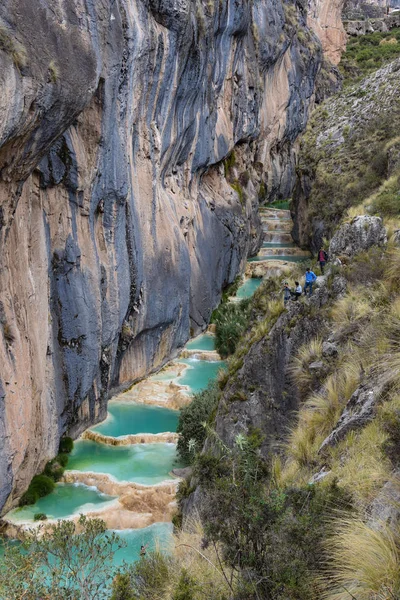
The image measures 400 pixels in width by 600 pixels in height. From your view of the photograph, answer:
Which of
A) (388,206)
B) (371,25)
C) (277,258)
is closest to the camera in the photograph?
(388,206)

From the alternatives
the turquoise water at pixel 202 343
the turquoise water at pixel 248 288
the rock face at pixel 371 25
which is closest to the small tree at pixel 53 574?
the turquoise water at pixel 202 343

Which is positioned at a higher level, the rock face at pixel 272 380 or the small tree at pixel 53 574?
the rock face at pixel 272 380

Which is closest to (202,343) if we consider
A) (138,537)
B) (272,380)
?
(138,537)

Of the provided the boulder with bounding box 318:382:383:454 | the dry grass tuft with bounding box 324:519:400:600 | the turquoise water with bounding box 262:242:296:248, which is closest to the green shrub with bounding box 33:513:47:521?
the boulder with bounding box 318:382:383:454

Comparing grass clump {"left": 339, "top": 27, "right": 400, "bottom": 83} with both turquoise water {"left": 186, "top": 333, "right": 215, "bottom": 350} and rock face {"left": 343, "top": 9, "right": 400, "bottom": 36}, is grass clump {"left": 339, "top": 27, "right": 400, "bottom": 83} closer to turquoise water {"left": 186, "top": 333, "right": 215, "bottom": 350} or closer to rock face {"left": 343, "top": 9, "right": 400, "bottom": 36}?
rock face {"left": 343, "top": 9, "right": 400, "bottom": 36}

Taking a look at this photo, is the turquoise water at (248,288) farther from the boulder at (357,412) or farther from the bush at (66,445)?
the boulder at (357,412)

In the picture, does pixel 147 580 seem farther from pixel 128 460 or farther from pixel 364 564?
pixel 128 460
